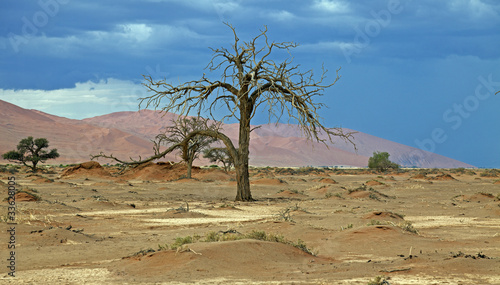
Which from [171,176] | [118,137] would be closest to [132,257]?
[171,176]

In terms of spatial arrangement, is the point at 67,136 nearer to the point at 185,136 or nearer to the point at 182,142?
the point at 185,136

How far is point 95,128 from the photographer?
19475 centimetres

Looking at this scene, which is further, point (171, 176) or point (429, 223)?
point (171, 176)

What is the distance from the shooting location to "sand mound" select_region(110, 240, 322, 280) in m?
8.80

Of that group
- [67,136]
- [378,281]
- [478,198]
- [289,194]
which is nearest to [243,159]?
[289,194]

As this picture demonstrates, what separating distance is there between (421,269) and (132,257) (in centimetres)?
489

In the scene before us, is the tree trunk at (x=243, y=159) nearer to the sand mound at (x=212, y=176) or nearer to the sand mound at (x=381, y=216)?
the sand mound at (x=381, y=216)

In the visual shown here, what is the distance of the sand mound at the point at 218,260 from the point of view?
8.80 m

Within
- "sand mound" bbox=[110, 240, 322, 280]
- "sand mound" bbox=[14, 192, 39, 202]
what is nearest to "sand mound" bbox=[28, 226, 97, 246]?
"sand mound" bbox=[110, 240, 322, 280]

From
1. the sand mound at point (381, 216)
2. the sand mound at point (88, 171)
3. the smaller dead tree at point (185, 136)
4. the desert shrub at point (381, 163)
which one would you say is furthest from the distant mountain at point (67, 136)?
the sand mound at point (381, 216)

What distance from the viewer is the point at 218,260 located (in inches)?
364

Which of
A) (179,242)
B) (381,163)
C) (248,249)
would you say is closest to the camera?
(248,249)

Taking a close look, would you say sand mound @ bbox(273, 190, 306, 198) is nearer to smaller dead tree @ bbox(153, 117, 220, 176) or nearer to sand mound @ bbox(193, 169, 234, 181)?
smaller dead tree @ bbox(153, 117, 220, 176)

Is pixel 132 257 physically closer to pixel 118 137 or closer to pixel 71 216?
pixel 71 216
